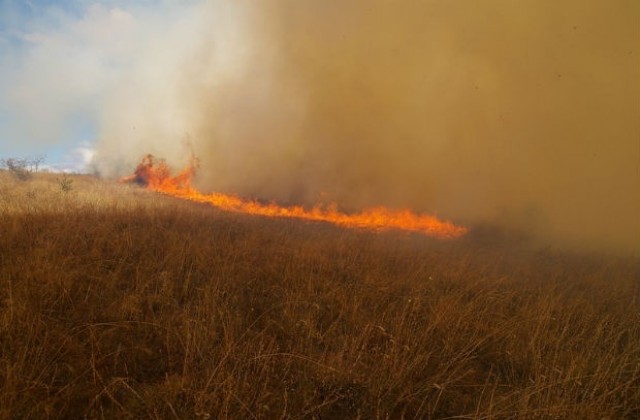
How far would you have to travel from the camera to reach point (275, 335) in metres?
3.56

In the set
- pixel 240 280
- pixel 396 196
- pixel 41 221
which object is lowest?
pixel 240 280

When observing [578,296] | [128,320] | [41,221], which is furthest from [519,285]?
[41,221]

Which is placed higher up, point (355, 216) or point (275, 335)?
point (355, 216)

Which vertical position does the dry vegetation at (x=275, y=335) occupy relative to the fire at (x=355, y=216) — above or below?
below

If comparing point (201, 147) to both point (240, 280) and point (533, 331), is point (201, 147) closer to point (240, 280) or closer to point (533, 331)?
point (240, 280)

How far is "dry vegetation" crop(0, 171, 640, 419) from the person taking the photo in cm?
259

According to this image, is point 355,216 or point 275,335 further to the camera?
point 355,216

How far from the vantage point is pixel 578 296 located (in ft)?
22.5

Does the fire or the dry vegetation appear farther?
the fire

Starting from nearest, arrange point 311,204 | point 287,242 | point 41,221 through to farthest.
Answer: point 41,221 → point 287,242 → point 311,204

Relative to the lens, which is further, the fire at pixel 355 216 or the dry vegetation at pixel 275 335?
the fire at pixel 355 216

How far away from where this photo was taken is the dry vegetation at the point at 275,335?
8.48ft

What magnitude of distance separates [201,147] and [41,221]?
59.9 feet

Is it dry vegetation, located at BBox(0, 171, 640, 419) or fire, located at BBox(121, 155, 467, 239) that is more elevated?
fire, located at BBox(121, 155, 467, 239)
